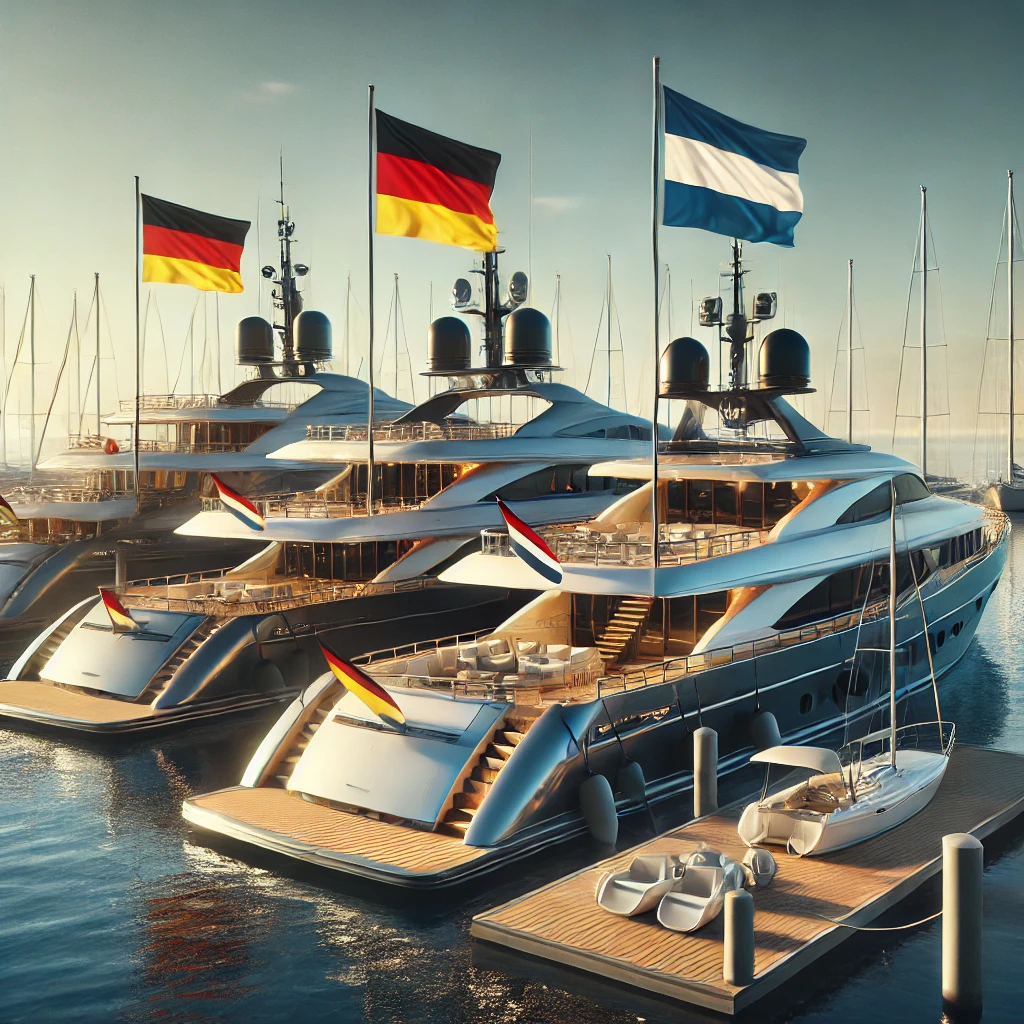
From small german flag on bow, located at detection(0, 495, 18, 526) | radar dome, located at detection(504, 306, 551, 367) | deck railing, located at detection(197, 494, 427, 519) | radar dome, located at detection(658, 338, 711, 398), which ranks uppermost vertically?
radar dome, located at detection(504, 306, 551, 367)

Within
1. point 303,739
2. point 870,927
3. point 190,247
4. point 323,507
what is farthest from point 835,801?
point 190,247

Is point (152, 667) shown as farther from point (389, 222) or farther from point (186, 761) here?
point (389, 222)

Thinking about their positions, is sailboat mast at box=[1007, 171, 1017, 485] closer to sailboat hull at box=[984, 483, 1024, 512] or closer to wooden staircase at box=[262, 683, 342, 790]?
sailboat hull at box=[984, 483, 1024, 512]

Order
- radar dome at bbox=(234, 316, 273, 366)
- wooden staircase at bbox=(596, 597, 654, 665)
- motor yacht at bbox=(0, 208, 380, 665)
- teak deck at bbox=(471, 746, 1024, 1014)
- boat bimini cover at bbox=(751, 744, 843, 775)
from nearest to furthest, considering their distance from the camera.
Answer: teak deck at bbox=(471, 746, 1024, 1014), boat bimini cover at bbox=(751, 744, 843, 775), wooden staircase at bbox=(596, 597, 654, 665), motor yacht at bbox=(0, 208, 380, 665), radar dome at bbox=(234, 316, 273, 366)

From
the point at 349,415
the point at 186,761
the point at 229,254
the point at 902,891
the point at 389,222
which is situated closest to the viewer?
the point at 902,891

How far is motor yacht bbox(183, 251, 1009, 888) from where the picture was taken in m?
17.3

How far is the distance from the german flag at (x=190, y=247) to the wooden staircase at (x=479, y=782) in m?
18.1

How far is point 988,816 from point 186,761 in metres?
14.4

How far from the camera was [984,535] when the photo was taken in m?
35.0

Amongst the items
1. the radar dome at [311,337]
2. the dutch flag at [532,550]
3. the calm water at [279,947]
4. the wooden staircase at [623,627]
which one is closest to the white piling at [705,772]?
the calm water at [279,947]

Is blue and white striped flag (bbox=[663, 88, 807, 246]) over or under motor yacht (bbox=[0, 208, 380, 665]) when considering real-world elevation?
over

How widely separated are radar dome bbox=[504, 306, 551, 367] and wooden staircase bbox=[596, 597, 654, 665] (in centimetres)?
1381

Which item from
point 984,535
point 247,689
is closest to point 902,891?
point 247,689

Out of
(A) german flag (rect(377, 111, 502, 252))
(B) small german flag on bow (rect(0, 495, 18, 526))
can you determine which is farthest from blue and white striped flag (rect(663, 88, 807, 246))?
(B) small german flag on bow (rect(0, 495, 18, 526))
